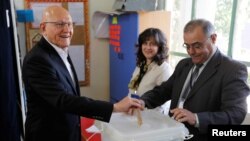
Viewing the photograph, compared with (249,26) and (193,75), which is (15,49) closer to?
(193,75)

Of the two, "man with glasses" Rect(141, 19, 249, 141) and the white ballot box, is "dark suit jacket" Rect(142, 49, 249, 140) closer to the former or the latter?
"man with glasses" Rect(141, 19, 249, 141)

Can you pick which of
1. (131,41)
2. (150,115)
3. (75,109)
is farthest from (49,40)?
(131,41)

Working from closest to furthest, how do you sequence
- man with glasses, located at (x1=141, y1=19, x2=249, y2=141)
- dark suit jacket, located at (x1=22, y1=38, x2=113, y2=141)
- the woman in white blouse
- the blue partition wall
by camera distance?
man with glasses, located at (x1=141, y1=19, x2=249, y2=141) < dark suit jacket, located at (x1=22, y1=38, x2=113, y2=141) < the woman in white blouse < the blue partition wall

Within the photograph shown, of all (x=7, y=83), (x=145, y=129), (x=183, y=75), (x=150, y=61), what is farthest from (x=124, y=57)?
(x=145, y=129)

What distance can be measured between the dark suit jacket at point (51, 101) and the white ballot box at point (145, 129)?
16 cm

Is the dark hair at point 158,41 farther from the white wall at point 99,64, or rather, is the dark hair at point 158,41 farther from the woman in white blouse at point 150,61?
the white wall at point 99,64

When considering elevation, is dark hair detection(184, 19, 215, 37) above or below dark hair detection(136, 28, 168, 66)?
above

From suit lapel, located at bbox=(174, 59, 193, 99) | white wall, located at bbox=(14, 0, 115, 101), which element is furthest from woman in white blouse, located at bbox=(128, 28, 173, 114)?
white wall, located at bbox=(14, 0, 115, 101)

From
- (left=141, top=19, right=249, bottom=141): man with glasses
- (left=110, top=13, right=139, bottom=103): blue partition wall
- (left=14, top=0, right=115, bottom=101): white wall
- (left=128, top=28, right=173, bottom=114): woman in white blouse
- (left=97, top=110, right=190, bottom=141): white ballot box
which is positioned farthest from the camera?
(left=14, top=0, right=115, bottom=101): white wall

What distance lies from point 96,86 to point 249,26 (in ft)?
7.29

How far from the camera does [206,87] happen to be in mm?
1431

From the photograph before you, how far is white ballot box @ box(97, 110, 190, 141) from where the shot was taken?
1032 mm

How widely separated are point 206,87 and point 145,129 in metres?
0.52

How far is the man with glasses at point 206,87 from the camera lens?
1.28 meters
